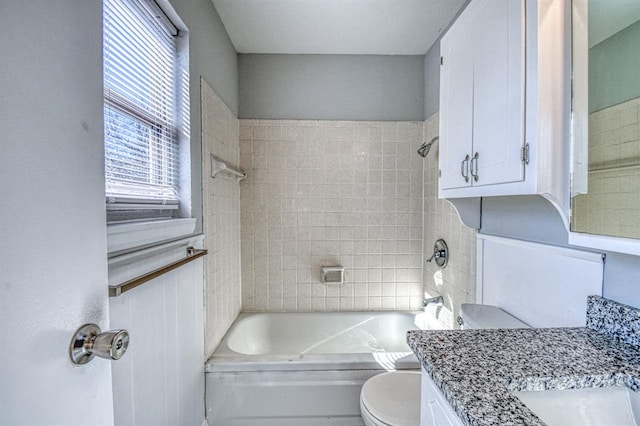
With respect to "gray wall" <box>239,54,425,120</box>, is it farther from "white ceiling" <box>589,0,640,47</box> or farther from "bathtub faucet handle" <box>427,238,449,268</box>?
"white ceiling" <box>589,0,640,47</box>

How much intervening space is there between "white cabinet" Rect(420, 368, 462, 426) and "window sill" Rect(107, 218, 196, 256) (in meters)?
0.95

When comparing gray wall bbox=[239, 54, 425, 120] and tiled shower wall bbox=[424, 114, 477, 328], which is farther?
gray wall bbox=[239, 54, 425, 120]

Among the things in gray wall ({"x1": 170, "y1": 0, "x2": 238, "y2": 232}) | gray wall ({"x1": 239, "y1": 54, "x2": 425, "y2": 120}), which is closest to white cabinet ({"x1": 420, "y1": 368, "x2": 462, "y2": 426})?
gray wall ({"x1": 170, "y1": 0, "x2": 238, "y2": 232})

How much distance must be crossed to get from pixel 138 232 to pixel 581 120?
140 cm

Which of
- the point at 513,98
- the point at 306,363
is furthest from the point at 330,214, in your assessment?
the point at 513,98

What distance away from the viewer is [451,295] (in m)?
2.05

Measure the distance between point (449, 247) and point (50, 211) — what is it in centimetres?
207

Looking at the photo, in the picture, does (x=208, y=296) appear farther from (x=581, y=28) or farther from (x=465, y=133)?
(x=581, y=28)

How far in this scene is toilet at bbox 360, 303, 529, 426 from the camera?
1.29m

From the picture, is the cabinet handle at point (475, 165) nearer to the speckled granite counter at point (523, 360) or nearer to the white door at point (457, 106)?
the white door at point (457, 106)

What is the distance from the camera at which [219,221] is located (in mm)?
1995

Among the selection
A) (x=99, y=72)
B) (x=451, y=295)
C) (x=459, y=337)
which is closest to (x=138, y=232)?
(x=99, y=72)

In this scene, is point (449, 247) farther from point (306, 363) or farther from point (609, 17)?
point (609, 17)

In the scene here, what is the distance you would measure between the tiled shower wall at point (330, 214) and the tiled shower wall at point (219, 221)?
165 millimetres
